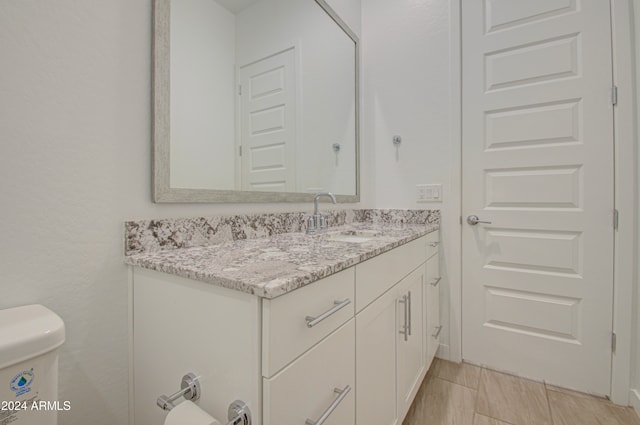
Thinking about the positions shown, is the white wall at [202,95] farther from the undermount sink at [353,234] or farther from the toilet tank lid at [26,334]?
the undermount sink at [353,234]

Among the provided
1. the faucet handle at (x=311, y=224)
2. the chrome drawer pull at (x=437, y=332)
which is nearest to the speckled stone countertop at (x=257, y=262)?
the faucet handle at (x=311, y=224)

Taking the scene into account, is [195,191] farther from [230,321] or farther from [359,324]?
[359,324]

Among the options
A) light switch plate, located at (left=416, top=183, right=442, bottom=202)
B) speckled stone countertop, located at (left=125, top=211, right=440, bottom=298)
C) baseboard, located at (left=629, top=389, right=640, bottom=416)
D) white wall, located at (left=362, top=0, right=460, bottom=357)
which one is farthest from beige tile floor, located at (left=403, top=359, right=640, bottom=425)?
light switch plate, located at (left=416, top=183, right=442, bottom=202)

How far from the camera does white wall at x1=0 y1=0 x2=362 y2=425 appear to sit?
65 cm

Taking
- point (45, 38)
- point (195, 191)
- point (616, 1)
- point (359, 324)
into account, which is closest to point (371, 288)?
point (359, 324)

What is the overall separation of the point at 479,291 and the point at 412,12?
192cm

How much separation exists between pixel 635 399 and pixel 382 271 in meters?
1.53

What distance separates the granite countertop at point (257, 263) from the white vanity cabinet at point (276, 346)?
3 cm

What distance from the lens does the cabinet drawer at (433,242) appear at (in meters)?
1.62

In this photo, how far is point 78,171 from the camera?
2.45 feet

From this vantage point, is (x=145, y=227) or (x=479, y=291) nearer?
(x=145, y=227)

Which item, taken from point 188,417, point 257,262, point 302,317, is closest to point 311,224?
point 257,262

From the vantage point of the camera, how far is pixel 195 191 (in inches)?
39.4

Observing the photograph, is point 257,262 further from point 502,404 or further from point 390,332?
point 502,404
